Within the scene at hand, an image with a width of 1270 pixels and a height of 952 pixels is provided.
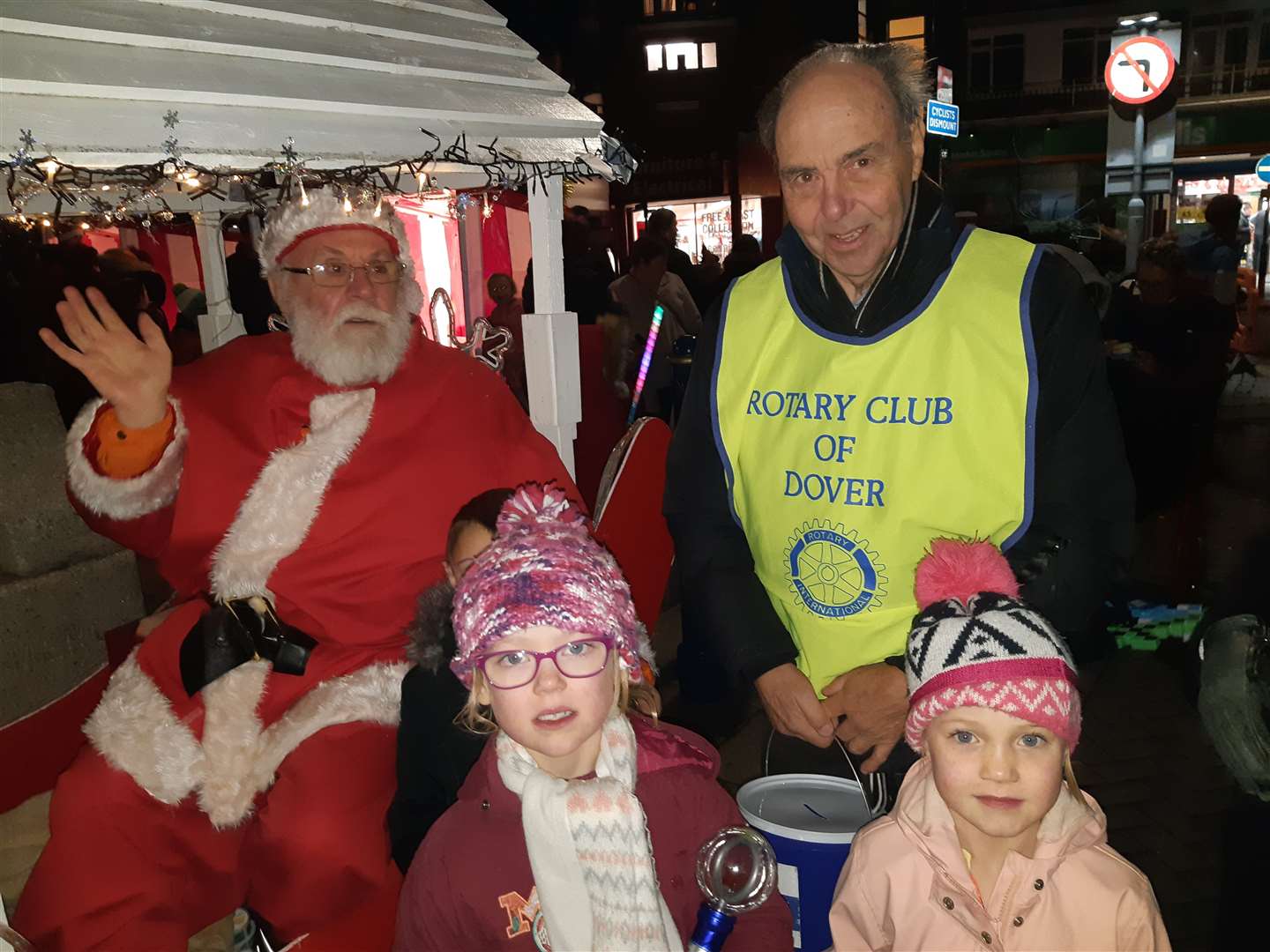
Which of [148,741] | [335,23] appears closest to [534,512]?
[148,741]

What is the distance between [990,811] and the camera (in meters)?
1.56

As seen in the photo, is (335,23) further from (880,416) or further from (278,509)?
(880,416)

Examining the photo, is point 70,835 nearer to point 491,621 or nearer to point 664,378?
point 491,621

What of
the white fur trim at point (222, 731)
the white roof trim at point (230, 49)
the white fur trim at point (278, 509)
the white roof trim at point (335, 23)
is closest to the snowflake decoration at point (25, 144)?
the white roof trim at point (230, 49)

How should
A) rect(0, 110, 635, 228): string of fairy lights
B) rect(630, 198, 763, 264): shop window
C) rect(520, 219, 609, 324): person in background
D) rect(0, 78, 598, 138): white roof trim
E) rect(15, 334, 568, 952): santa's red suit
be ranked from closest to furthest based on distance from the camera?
rect(0, 78, 598, 138): white roof trim < rect(0, 110, 635, 228): string of fairy lights < rect(15, 334, 568, 952): santa's red suit < rect(520, 219, 609, 324): person in background < rect(630, 198, 763, 264): shop window

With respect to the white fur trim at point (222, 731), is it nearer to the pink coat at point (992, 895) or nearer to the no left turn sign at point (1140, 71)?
the pink coat at point (992, 895)

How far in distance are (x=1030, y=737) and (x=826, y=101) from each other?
1.23 meters

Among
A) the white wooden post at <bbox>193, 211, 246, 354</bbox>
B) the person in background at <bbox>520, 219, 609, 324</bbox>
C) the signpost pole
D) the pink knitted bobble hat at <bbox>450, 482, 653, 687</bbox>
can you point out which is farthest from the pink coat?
the signpost pole

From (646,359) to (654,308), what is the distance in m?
0.81

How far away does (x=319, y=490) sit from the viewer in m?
2.66

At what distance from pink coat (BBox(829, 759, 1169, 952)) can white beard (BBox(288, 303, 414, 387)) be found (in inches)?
73.9

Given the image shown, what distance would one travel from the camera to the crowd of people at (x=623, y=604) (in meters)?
1.65

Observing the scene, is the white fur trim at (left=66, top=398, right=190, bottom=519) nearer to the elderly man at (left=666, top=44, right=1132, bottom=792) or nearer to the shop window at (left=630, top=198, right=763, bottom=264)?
the elderly man at (left=666, top=44, right=1132, bottom=792)

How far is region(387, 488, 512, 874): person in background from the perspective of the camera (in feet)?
7.14
